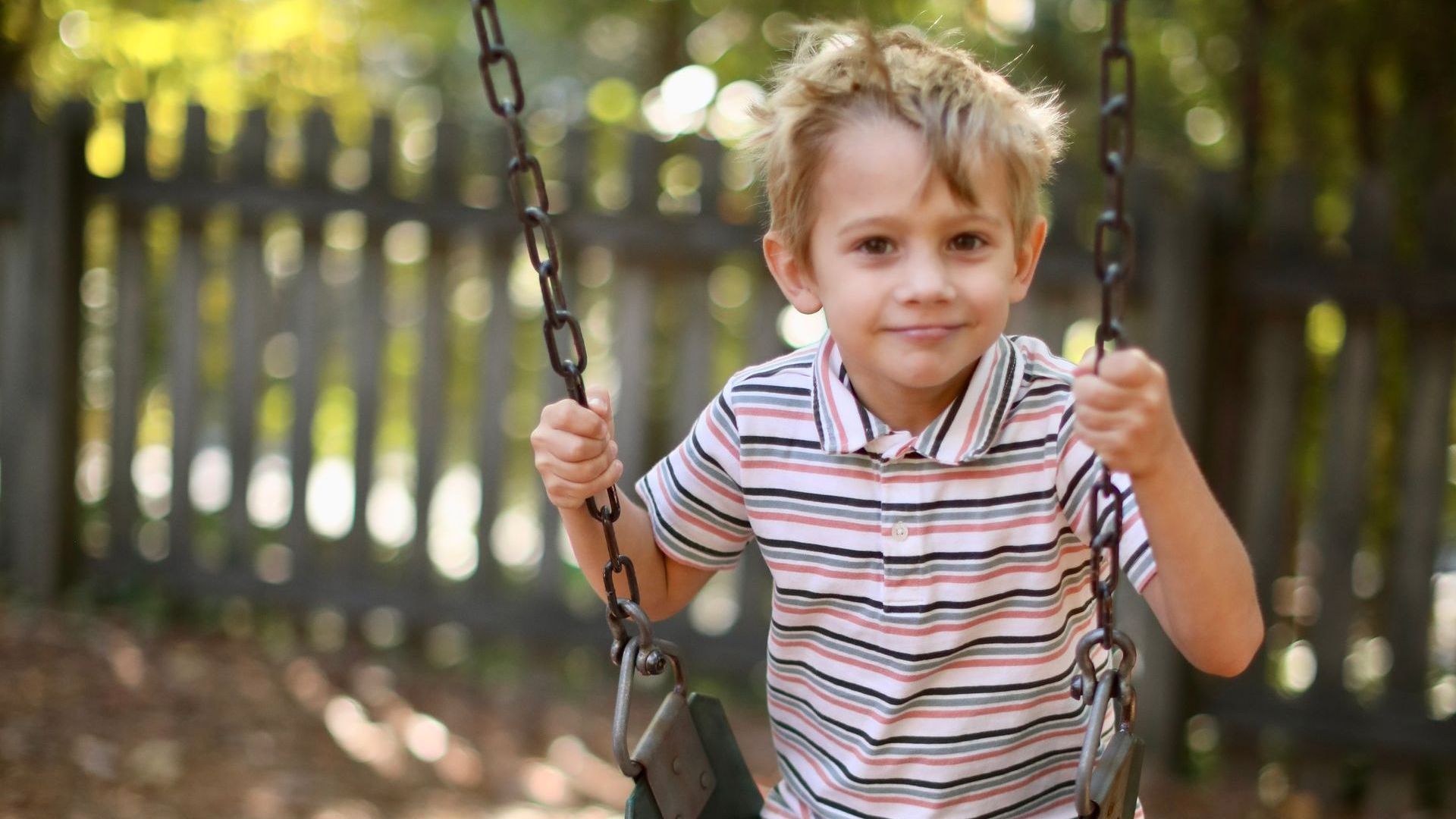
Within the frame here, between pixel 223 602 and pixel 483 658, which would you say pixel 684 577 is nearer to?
pixel 483 658

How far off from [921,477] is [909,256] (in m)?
0.29

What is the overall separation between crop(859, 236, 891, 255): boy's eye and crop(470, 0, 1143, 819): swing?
0.26 metres

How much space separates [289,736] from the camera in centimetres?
411

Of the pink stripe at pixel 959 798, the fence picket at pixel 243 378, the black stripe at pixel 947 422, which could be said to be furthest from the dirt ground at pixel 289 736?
the black stripe at pixel 947 422

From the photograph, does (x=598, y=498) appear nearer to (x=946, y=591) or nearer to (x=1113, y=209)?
(x=946, y=591)

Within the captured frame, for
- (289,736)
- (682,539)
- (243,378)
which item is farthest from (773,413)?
(243,378)

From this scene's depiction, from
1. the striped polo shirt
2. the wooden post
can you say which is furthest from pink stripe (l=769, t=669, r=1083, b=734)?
the wooden post

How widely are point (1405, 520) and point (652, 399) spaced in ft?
8.33

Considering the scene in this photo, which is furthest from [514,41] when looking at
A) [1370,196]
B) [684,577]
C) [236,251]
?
[684,577]

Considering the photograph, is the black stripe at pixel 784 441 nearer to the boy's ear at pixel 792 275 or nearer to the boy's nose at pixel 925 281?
the boy's ear at pixel 792 275

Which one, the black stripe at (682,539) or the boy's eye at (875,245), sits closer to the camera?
the boy's eye at (875,245)

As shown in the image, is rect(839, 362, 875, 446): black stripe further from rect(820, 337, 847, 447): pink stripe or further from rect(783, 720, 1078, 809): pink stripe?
rect(783, 720, 1078, 809): pink stripe

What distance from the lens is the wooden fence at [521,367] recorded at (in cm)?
401

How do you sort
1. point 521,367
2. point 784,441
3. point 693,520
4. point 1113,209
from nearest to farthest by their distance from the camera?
point 1113,209 → point 784,441 → point 693,520 → point 521,367
